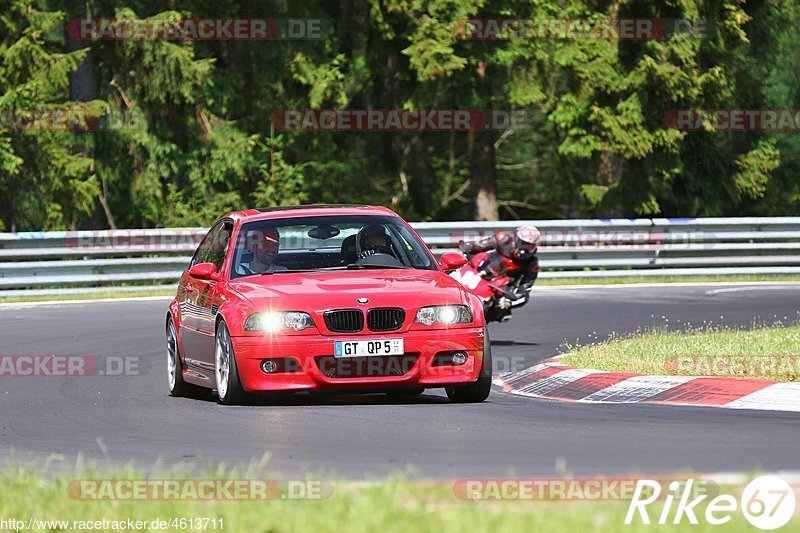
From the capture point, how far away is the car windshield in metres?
12.3

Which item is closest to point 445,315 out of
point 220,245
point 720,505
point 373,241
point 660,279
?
point 373,241

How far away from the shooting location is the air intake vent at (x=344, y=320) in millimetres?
11117

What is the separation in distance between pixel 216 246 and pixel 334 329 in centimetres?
237

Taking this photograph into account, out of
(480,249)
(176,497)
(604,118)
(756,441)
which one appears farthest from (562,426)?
(604,118)

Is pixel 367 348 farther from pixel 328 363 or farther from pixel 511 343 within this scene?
pixel 511 343

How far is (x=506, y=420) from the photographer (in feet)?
33.0

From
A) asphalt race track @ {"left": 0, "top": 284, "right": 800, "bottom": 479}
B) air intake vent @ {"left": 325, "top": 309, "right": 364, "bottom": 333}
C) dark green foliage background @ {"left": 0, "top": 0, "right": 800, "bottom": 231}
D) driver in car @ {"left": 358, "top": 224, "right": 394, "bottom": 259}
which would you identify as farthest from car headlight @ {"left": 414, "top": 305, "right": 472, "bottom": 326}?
dark green foliage background @ {"left": 0, "top": 0, "right": 800, "bottom": 231}

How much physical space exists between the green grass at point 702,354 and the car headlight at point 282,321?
2979 millimetres

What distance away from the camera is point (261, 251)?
12.3m

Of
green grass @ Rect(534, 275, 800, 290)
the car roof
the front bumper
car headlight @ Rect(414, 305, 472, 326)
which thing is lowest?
green grass @ Rect(534, 275, 800, 290)

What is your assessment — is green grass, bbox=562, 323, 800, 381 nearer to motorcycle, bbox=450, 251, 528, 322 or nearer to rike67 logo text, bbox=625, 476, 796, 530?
motorcycle, bbox=450, 251, 528, 322

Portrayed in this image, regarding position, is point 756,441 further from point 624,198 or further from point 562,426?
point 624,198

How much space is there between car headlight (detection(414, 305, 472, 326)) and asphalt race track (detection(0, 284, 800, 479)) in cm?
59

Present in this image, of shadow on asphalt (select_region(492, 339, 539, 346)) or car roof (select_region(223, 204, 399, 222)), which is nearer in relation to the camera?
car roof (select_region(223, 204, 399, 222))
